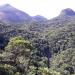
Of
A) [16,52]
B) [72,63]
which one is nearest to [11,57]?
[16,52]

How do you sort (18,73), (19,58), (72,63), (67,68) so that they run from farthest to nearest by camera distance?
(72,63), (67,68), (19,58), (18,73)

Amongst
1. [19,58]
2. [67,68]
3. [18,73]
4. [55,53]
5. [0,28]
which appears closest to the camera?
[18,73]

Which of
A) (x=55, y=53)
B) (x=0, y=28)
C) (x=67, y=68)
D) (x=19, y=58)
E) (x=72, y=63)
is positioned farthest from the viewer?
(x=0, y=28)

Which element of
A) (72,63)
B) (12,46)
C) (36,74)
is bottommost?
(72,63)

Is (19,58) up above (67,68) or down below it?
above

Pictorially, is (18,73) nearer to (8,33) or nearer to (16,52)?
(16,52)

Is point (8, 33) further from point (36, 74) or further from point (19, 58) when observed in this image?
point (36, 74)

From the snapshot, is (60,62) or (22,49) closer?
(22,49)

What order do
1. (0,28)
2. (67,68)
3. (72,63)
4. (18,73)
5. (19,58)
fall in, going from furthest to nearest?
(0,28), (72,63), (67,68), (19,58), (18,73)

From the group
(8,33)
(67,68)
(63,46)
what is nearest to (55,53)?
(63,46)
